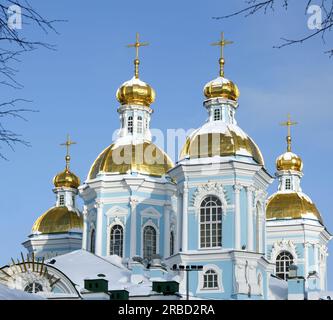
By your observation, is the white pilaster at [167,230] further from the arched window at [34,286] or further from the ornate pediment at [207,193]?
the arched window at [34,286]

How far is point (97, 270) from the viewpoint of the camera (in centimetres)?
3731

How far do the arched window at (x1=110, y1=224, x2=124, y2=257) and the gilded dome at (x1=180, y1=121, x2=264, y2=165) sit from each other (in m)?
4.41

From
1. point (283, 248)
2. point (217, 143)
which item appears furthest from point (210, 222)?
point (283, 248)

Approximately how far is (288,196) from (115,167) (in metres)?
10.9

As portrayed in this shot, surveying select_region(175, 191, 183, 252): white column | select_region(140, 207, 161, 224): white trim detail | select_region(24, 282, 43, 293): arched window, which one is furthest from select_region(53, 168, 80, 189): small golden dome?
select_region(24, 282, 43, 293): arched window

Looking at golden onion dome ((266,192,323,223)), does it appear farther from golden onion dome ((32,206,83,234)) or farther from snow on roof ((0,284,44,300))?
snow on roof ((0,284,44,300))

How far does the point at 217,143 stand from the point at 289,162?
44.6ft

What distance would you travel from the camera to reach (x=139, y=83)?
4416 centimetres

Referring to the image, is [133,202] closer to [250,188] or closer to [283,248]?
[250,188]

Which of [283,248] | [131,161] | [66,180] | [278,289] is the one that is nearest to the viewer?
[278,289]

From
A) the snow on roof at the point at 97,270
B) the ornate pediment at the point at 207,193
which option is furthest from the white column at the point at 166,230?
the ornate pediment at the point at 207,193

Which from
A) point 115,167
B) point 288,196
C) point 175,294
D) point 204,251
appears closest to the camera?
point 175,294
